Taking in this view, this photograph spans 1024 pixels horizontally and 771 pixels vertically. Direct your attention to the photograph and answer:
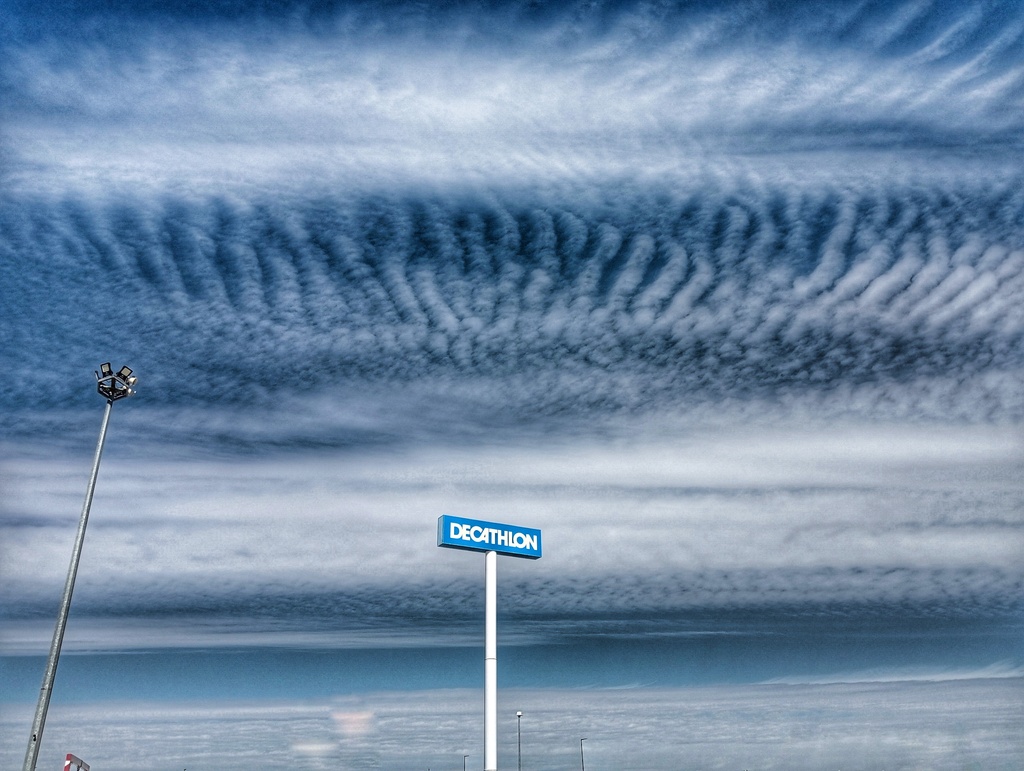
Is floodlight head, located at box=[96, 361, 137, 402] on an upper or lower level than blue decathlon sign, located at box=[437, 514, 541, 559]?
Answer: upper

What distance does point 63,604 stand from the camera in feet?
51.3

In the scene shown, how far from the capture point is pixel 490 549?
43.7 ft

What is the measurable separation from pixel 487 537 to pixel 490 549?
0.23 m

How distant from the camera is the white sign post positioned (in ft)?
40.6

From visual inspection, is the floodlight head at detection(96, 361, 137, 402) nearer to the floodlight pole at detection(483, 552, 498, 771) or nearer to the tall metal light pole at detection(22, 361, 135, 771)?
the tall metal light pole at detection(22, 361, 135, 771)

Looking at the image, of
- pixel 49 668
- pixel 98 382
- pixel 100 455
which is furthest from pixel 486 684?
pixel 98 382

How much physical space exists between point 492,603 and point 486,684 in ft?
4.32

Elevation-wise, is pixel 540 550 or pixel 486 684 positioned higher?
pixel 540 550

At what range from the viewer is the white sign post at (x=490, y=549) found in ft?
40.6

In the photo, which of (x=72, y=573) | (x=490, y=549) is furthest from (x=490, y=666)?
(x=72, y=573)

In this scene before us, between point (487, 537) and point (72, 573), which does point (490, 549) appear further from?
point (72, 573)

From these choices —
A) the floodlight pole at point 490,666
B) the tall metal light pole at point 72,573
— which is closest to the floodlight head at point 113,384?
the tall metal light pole at point 72,573

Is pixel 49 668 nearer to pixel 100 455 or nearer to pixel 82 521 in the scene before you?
pixel 82 521

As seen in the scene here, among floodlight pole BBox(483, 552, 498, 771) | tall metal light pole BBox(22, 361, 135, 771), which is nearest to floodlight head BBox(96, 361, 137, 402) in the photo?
tall metal light pole BBox(22, 361, 135, 771)
